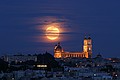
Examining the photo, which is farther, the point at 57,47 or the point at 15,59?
the point at 57,47

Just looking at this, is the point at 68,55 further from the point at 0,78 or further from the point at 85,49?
the point at 0,78

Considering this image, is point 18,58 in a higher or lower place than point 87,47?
lower

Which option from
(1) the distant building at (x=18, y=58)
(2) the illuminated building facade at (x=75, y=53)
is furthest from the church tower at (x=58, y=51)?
(1) the distant building at (x=18, y=58)

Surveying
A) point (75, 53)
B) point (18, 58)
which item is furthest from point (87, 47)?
point (18, 58)

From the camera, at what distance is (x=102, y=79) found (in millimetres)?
64062

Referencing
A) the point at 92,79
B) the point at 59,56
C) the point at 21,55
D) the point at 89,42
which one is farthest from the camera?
the point at 89,42

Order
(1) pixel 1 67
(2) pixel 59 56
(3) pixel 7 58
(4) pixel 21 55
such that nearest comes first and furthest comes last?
(1) pixel 1 67, (3) pixel 7 58, (4) pixel 21 55, (2) pixel 59 56

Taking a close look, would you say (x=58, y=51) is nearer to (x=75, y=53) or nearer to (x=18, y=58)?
(x=75, y=53)

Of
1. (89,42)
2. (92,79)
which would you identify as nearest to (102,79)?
(92,79)

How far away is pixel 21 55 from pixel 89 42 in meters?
36.5

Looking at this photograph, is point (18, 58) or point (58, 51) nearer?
point (18, 58)

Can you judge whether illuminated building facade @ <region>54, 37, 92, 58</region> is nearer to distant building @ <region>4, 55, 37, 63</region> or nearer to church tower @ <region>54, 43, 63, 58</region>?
church tower @ <region>54, 43, 63, 58</region>

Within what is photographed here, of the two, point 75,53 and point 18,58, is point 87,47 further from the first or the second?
point 18,58

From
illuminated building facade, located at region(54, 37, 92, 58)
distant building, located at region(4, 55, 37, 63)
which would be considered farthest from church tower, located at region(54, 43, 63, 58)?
distant building, located at region(4, 55, 37, 63)
